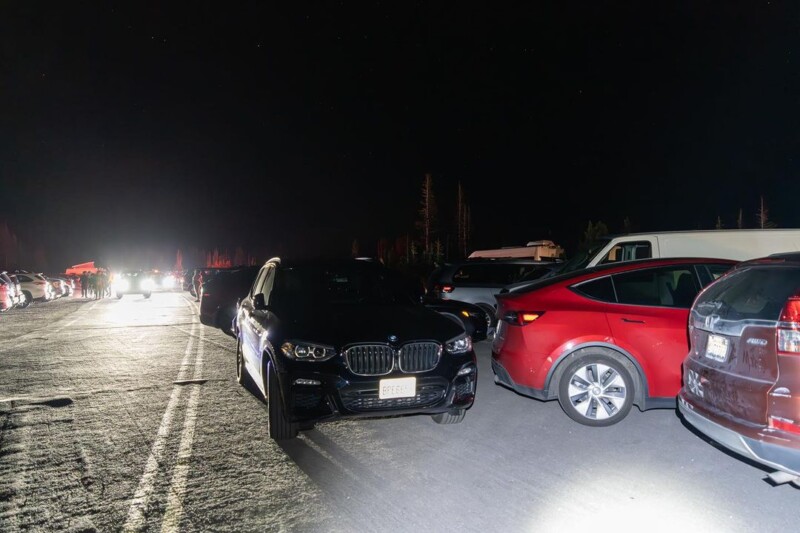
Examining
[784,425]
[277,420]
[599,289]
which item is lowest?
[277,420]

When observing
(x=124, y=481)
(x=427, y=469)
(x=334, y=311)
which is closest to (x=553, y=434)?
(x=427, y=469)

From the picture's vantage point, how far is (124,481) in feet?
14.2

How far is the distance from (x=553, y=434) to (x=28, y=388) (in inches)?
271

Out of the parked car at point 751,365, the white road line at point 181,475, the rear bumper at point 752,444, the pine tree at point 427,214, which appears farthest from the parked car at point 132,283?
the pine tree at point 427,214

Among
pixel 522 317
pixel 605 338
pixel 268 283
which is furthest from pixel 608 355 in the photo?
pixel 268 283

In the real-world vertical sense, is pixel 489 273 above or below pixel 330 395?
above

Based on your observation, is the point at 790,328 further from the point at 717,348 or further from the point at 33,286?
the point at 33,286

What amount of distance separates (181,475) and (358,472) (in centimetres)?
139

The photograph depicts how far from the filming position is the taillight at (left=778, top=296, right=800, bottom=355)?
3.32m

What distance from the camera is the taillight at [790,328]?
10.9 ft

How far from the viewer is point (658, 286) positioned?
5984mm

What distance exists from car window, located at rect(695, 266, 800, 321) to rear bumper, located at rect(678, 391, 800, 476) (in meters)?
0.72

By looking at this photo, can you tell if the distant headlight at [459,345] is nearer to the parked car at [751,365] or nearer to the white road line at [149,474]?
the parked car at [751,365]

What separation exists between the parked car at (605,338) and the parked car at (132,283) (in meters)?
32.8
